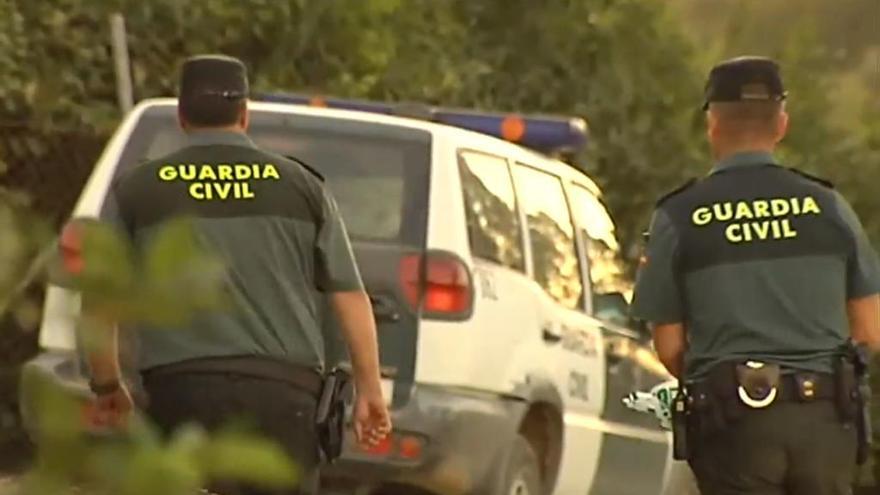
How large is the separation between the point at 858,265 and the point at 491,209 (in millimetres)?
2336

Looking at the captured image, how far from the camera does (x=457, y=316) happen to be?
6371mm

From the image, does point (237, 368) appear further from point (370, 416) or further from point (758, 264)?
point (758, 264)

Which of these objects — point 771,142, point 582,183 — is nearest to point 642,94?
point 582,183

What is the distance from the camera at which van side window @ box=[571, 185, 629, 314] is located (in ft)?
25.9

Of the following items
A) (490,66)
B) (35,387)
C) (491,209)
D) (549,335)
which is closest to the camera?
(35,387)

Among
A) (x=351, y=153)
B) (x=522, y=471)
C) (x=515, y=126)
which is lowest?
(x=522, y=471)

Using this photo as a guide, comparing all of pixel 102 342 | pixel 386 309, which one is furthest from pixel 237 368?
pixel 102 342

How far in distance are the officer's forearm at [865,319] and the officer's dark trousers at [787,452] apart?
0.74 feet

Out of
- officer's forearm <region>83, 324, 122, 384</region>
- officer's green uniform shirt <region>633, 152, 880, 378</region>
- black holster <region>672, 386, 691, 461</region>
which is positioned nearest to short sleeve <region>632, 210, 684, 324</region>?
officer's green uniform shirt <region>633, 152, 880, 378</region>

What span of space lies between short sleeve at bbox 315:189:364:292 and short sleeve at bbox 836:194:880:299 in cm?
113

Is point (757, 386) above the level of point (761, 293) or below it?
below

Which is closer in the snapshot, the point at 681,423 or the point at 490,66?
the point at 681,423

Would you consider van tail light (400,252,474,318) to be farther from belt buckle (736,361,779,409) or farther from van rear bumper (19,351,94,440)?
van rear bumper (19,351,94,440)

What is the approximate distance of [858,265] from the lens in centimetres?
465
